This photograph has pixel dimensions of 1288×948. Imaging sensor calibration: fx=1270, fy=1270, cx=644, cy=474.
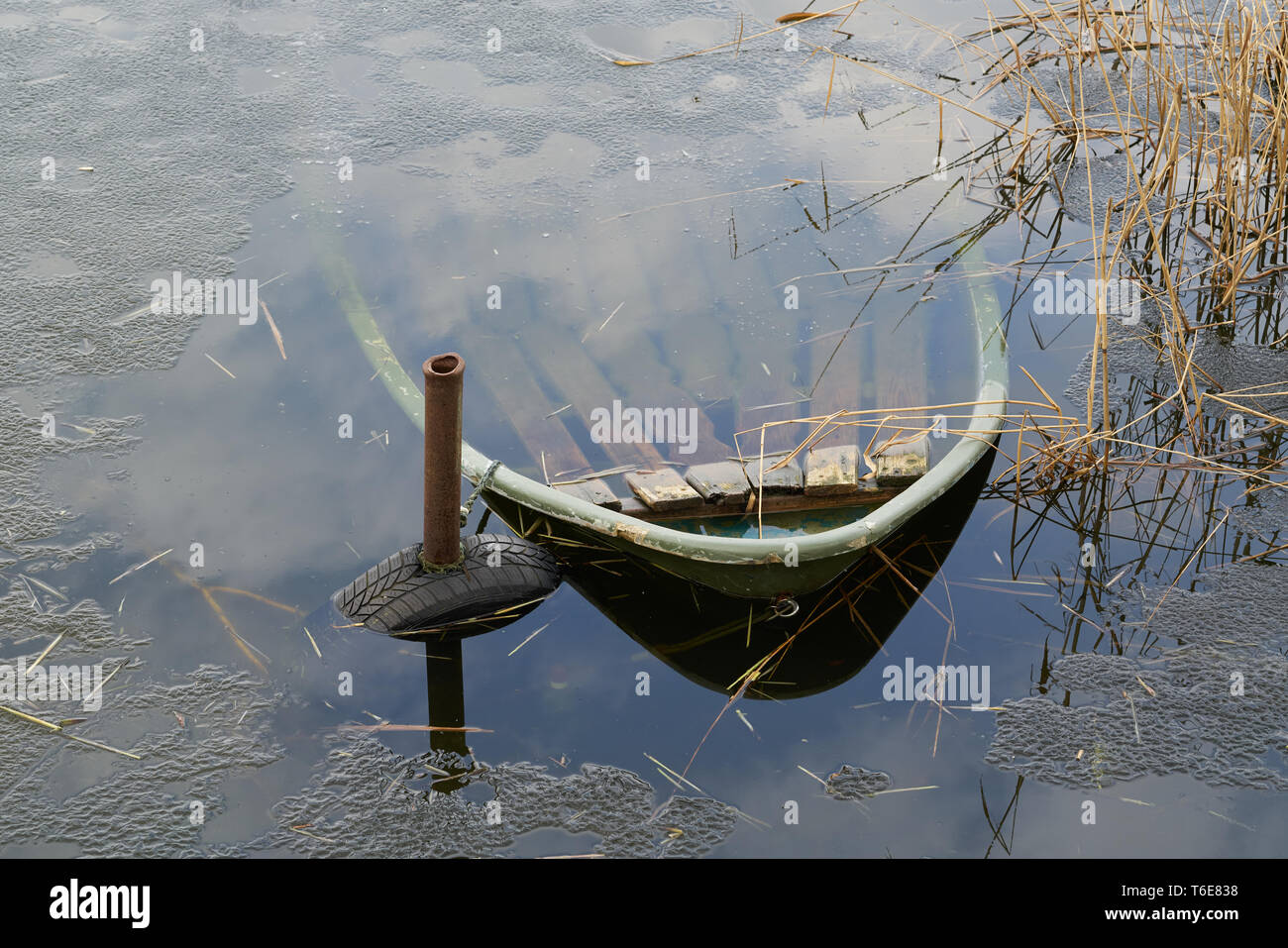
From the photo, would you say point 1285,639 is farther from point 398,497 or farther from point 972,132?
point 972,132

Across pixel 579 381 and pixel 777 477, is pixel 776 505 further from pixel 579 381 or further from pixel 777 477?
pixel 579 381

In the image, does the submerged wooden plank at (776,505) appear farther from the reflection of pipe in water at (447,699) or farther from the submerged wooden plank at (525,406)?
the reflection of pipe in water at (447,699)

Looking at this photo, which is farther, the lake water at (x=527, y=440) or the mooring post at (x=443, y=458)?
the mooring post at (x=443, y=458)

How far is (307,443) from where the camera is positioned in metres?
5.12

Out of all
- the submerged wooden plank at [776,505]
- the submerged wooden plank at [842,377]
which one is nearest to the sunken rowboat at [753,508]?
the submerged wooden plank at [776,505]

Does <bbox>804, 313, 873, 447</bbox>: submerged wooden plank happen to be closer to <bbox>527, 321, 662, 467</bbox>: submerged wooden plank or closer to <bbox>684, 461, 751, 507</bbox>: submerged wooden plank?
<bbox>684, 461, 751, 507</bbox>: submerged wooden plank

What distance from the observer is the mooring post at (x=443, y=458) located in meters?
3.88

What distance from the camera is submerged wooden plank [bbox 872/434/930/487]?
453 cm

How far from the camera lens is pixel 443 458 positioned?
4.01m

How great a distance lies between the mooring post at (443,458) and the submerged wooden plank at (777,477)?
107 centimetres

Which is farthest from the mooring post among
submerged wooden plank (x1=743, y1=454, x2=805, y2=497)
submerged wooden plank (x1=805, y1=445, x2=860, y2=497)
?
submerged wooden plank (x1=805, y1=445, x2=860, y2=497)

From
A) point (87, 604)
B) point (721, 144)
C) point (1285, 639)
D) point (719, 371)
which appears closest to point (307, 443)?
point (87, 604)

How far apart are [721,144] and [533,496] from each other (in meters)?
3.48

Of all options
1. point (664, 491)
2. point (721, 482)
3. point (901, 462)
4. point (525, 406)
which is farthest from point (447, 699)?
point (901, 462)
